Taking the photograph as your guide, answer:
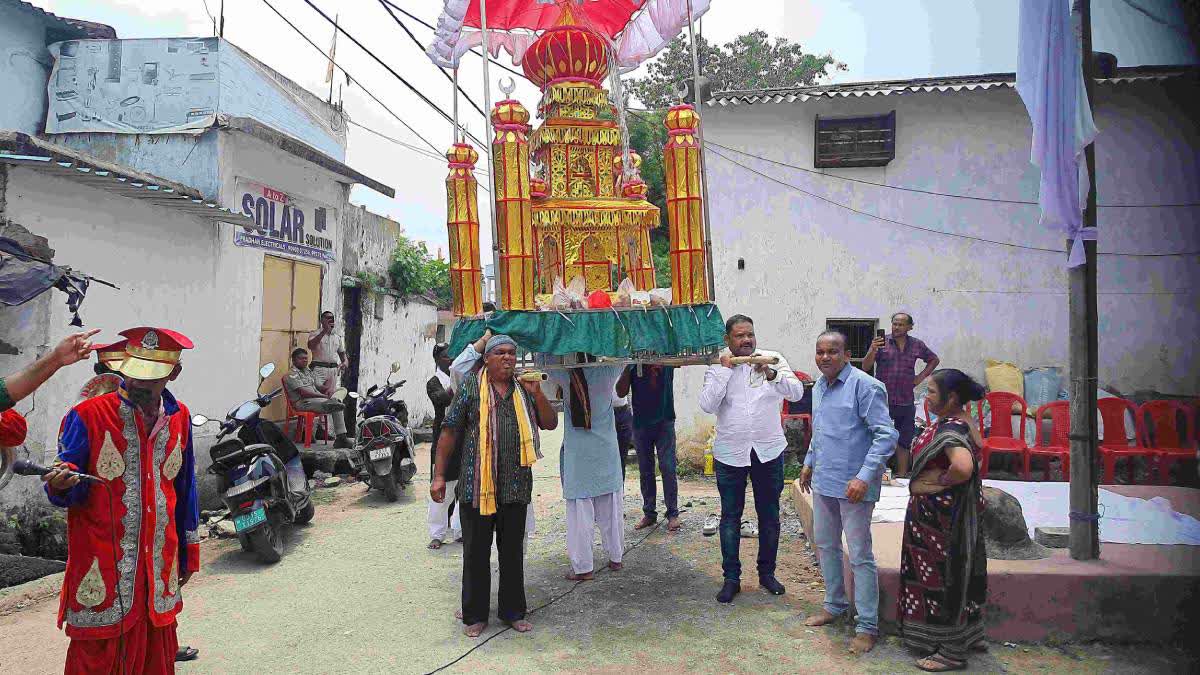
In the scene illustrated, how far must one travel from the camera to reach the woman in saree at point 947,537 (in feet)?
13.1

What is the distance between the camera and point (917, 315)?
1001 cm

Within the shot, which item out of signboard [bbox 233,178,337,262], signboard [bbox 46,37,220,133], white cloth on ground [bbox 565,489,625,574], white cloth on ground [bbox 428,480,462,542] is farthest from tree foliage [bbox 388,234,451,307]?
white cloth on ground [bbox 565,489,625,574]

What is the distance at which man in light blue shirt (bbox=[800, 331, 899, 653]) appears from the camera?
4.30m

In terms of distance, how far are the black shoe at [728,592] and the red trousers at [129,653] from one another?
325 cm

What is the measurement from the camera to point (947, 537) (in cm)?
401

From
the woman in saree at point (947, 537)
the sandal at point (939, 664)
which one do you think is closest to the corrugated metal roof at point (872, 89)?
the woman in saree at point (947, 537)

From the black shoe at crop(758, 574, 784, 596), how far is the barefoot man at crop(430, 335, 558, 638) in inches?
66.0

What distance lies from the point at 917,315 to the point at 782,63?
53.9ft

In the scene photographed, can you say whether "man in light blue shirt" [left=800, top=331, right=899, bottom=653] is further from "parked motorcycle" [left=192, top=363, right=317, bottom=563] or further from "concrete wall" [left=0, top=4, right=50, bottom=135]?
"concrete wall" [left=0, top=4, right=50, bottom=135]

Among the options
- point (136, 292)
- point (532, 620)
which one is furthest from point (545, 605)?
point (136, 292)

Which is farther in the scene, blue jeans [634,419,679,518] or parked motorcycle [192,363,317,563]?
blue jeans [634,419,679,518]

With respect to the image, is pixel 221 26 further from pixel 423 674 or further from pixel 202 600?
pixel 423 674

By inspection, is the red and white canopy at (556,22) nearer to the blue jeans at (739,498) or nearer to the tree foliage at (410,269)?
the blue jeans at (739,498)

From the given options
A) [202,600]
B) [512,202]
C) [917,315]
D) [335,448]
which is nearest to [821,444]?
[512,202]
